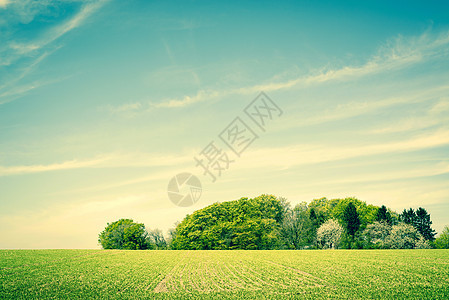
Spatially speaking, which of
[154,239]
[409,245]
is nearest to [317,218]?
[409,245]

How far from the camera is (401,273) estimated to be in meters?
29.2

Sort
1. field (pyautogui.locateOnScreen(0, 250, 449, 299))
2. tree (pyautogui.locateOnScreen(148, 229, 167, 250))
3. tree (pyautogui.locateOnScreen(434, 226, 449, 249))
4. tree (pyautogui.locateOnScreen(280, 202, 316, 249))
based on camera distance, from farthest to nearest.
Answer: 1. tree (pyautogui.locateOnScreen(148, 229, 167, 250))
2. tree (pyautogui.locateOnScreen(280, 202, 316, 249))
3. tree (pyautogui.locateOnScreen(434, 226, 449, 249))
4. field (pyautogui.locateOnScreen(0, 250, 449, 299))

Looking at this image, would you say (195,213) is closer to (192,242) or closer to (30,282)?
(192,242)

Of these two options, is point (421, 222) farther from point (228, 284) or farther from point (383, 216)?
point (228, 284)

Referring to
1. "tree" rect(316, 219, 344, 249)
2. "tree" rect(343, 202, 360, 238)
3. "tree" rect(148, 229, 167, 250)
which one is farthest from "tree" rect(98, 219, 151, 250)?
"tree" rect(343, 202, 360, 238)

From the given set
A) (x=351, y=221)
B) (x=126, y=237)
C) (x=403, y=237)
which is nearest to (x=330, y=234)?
(x=351, y=221)

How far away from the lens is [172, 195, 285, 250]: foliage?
91.6m

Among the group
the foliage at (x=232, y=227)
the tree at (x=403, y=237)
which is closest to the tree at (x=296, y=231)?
the foliage at (x=232, y=227)

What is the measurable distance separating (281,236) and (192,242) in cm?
2738

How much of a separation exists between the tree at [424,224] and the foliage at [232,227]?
41438mm

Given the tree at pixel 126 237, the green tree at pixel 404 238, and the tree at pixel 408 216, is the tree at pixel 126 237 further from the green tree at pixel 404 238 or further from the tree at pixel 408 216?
the tree at pixel 408 216

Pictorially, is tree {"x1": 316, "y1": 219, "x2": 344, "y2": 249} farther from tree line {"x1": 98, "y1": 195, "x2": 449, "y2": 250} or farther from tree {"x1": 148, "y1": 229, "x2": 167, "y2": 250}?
tree {"x1": 148, "y1": 229, "x2": 167, "y2": 250}

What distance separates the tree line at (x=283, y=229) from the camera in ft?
296

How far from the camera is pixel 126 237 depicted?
9800 cm
